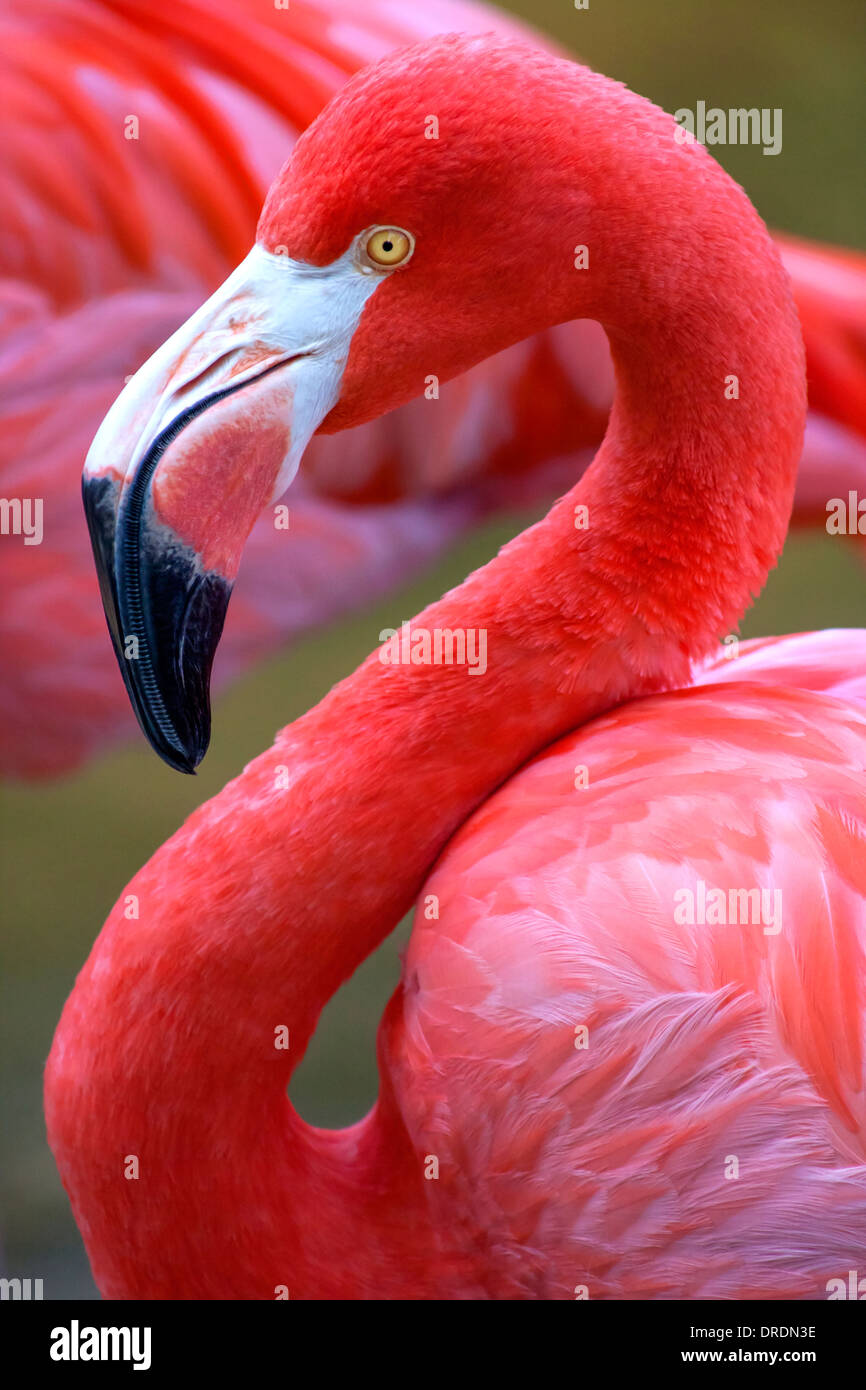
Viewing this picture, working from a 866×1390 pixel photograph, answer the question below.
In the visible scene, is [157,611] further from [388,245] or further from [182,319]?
[182,319]

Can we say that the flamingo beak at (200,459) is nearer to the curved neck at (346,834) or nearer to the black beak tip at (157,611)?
the black beak tip at (157,611)

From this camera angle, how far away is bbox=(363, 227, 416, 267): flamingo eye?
777 millimetres

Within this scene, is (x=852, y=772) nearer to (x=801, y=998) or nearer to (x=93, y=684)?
(x=801, y=998)

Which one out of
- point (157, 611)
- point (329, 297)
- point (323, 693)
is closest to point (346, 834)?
point (157, 611)

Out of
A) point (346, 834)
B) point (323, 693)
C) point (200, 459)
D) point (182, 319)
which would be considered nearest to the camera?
point (200, 459)

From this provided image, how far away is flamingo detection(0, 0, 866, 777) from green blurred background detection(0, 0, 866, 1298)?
286mm

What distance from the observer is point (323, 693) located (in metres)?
1.92

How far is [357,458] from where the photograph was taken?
1378 mm

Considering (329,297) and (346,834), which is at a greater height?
(329,297)

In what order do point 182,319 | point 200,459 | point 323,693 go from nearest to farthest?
1. point 200,459
2. point 182,319
3. point 323,693

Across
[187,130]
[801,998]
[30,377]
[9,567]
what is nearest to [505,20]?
[187,130]

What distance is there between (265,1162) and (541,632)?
1.45ft

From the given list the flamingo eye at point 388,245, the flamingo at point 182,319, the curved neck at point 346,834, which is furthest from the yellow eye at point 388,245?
the flamingo at point 182,319

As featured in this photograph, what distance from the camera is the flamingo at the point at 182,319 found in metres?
1.26
